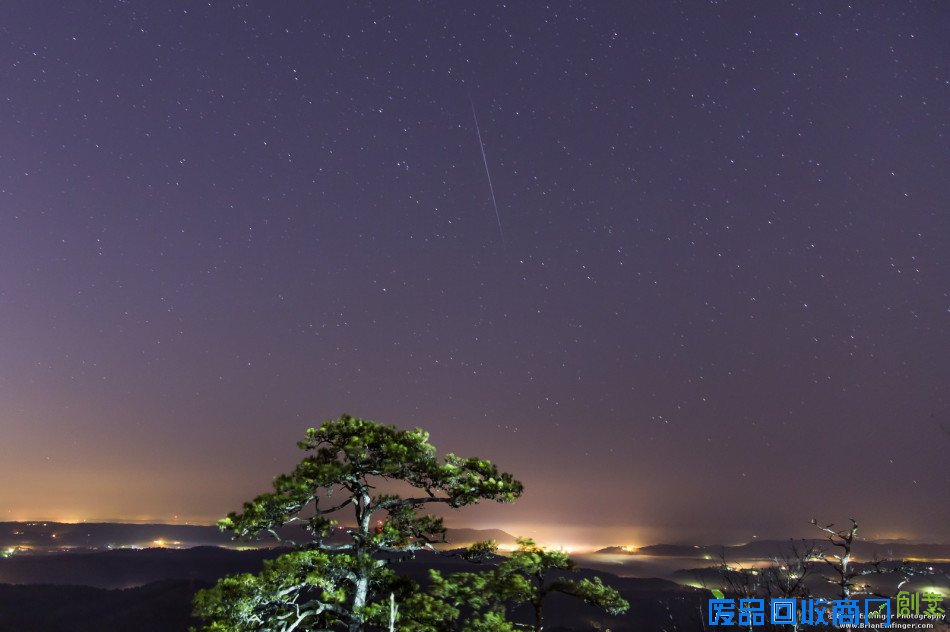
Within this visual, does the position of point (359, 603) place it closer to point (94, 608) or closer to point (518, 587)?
point (518, 587)

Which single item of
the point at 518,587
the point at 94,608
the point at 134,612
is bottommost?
the point at 94,608

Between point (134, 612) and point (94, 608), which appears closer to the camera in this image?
point (134, 612)

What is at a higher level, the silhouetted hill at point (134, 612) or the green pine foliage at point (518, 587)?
the green pine foliage at point (518, 587)

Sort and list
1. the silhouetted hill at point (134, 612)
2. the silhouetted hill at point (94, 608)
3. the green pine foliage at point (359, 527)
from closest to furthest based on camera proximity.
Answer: the green pine foliage at point (359, 527), the silhouetted hill at point (94, 608), the silhouetted hill at point (134, 612)

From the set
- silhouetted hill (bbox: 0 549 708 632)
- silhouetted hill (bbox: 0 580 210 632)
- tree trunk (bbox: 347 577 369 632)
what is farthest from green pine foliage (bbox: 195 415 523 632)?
silhouetted hill (bbox: 0 580 210 632)

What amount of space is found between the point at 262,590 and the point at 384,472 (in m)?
4.19

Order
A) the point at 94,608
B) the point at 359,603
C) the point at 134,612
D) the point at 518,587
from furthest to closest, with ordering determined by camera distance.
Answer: the point at 94,608 < the point at 134,612 < the point at 518,587 < the point at 359,603

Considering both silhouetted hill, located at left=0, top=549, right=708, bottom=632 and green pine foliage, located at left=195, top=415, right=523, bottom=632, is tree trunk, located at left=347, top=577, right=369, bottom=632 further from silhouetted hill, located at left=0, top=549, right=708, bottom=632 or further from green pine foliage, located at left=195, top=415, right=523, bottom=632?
silhouetted hill, located at left=0, top=549, right=708, bottom=632

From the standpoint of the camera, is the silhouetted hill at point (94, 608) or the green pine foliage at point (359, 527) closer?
the green pine foliage at point (359, 527)

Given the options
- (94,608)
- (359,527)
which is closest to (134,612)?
(94,608)

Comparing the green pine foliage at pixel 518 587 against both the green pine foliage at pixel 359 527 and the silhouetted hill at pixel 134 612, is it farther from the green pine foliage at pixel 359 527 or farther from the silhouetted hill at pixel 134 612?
the silhouetted hill at pixel 134 612

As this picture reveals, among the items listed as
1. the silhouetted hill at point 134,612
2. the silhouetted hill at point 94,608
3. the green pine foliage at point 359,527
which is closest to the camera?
the green pine foliage at point 359,527

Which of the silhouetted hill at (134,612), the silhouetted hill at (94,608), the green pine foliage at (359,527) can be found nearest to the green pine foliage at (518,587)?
the green pine foliage at (359,527)

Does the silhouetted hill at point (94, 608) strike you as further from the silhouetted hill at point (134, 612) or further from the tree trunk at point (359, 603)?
the tree trunk at point (359, 603)
